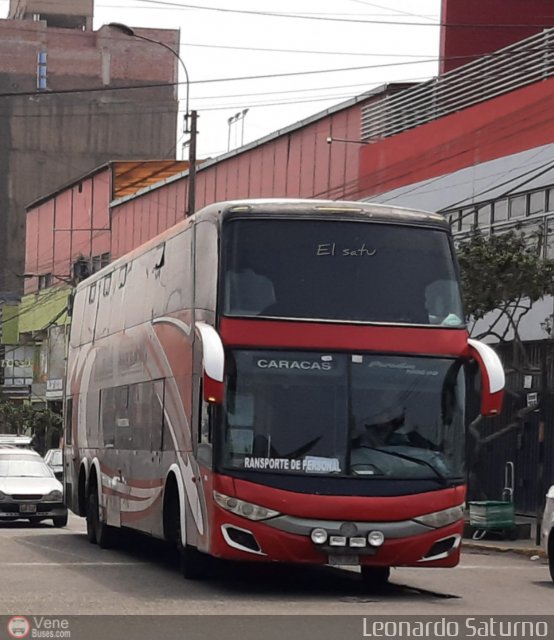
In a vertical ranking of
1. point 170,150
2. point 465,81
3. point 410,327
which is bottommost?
point 410,327

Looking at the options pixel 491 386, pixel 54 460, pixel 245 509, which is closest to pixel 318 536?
pixel 245 509

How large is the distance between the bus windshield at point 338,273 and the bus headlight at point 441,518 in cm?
189

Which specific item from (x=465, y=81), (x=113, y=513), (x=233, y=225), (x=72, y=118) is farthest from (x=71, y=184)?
(x=233, y=225)

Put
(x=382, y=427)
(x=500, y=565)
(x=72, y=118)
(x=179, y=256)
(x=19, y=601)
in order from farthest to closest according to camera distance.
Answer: (x=72, y=118), (x=500, y=565), (x=179, y=256), (x=382, y=427), (x=19, y=601)

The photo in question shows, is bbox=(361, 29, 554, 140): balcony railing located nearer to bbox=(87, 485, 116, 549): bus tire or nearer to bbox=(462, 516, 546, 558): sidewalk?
bbox=(462, 516, 546, 558): sidewalk

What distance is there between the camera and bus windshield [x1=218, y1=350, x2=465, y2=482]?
15.9 meters

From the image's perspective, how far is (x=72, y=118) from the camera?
301 ft

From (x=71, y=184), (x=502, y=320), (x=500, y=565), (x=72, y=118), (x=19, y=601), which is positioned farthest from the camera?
(x=72, y=118)

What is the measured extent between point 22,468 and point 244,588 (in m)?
15.4

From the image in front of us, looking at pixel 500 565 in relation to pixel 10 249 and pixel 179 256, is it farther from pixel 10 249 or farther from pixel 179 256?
pixel 10 249

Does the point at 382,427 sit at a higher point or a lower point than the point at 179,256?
lower

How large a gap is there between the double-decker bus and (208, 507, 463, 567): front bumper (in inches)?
0.5

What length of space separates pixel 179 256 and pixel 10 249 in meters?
75.1

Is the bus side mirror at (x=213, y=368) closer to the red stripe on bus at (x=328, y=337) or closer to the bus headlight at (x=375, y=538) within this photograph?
the red stripe on bus at (x=328, y=337)
